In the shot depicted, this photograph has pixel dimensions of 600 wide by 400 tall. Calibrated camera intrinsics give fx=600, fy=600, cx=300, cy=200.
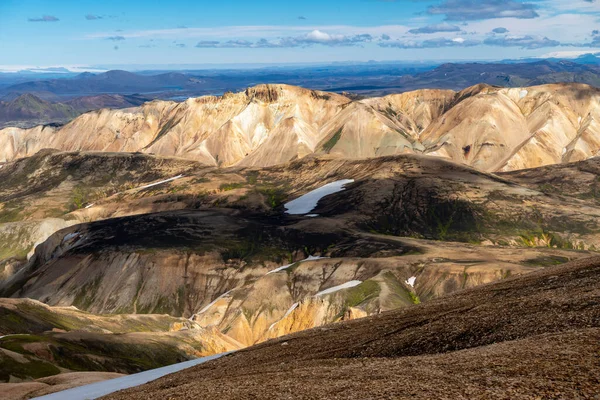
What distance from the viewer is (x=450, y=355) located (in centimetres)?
3553

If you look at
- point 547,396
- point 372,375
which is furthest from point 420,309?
point 547,396

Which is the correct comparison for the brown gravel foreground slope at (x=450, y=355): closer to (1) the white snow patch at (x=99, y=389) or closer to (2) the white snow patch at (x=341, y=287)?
(1) the white snow patch at (x=99, y=389)

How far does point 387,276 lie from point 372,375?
404ft

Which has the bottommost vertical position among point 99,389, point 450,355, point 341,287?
point 341,287

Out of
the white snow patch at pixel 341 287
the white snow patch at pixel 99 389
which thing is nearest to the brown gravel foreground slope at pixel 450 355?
the white snow patch at pixel 99 389

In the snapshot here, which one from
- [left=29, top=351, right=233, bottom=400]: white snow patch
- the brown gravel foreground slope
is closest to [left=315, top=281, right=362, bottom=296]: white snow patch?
[left=29, top=351, right=233, bottom=400]: white snow patch

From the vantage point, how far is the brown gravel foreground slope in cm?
2756

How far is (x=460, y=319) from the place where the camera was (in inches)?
1822

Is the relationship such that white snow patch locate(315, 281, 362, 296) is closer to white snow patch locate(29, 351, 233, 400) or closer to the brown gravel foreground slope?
white snow patch locate(29, 351, 233, 400)

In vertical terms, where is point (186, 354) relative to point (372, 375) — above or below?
below

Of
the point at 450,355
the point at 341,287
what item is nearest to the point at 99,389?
the point at 450,355

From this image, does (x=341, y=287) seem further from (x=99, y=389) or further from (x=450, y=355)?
(x=450, y=355)

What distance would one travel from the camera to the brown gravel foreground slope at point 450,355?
27.6 metres

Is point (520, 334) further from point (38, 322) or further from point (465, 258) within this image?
point (465, 258)
